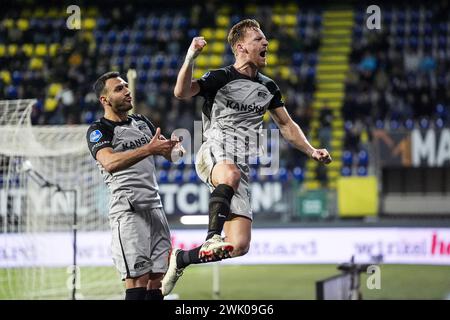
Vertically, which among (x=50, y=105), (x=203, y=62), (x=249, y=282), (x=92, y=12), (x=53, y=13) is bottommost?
(x=249, y=282)

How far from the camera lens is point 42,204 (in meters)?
13.5

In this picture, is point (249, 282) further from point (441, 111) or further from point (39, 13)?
point (39, 13)

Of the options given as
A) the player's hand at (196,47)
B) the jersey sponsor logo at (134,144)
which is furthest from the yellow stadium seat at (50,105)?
the player's hand at (196,47)

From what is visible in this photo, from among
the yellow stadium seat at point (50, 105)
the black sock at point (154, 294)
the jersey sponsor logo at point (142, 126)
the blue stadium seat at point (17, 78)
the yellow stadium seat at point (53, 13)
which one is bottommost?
the black sock at point (154, 294)

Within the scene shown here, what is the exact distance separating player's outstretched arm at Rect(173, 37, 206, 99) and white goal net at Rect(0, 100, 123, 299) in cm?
429

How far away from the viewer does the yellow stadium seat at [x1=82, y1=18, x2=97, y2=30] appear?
2497cm

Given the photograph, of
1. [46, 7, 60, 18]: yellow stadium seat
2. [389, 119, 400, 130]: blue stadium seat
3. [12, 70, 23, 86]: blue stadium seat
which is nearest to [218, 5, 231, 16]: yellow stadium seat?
[46, 7, 60, 18]: yellow stadium seat

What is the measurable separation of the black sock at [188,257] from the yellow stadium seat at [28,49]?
17.6 m

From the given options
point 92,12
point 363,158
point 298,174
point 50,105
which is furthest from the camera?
point 92,12

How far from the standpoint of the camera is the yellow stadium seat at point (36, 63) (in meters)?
23.1

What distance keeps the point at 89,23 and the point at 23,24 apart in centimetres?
188

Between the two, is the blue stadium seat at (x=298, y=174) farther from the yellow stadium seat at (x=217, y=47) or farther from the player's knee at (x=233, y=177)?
the player's knee at (x=233, y=177)

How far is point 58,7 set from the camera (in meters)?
25.6

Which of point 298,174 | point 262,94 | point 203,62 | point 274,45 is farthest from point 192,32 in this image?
point 262,94
